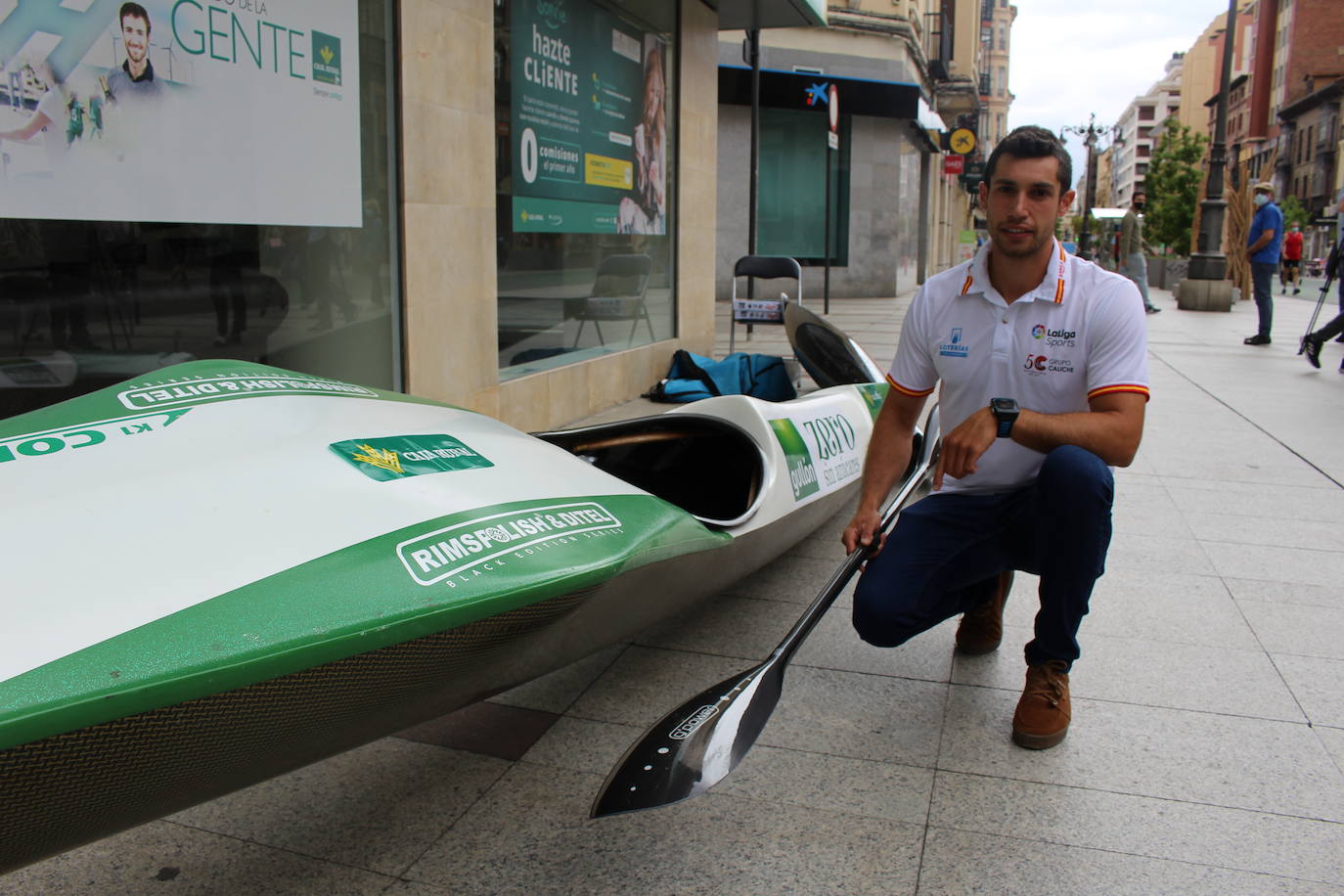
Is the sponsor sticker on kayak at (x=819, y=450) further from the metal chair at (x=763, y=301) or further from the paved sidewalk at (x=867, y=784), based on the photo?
the metal chair at (x=763, y=301)

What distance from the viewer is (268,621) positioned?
160 cm

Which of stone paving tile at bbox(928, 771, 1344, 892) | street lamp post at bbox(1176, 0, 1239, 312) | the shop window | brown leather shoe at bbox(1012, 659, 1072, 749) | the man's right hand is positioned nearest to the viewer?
stone paving tile at bbox(928, 771, 1344, 892)

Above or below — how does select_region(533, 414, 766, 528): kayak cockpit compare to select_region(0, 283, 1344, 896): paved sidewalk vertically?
above

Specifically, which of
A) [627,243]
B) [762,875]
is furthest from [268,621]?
[627,243]

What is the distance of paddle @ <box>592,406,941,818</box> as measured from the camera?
1.89 metres

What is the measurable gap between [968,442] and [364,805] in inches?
59.8

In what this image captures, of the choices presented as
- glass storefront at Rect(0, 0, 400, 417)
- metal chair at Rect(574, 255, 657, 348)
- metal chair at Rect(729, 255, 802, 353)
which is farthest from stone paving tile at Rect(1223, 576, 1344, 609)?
metal chair at Rect(729, 255, 802, 353)

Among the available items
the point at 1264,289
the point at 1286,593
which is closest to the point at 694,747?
the point at 1286,593

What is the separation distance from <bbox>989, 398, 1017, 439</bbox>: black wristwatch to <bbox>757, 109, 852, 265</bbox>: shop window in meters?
16.8

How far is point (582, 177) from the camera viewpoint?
22.6 ft

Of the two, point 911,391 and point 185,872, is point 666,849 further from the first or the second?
point 911,391

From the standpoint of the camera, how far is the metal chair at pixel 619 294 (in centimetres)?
734

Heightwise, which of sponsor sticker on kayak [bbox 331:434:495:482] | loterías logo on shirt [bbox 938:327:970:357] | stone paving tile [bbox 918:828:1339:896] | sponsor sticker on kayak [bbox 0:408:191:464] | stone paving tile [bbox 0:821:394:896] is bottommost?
stone paving tile [bbox 0:821:394:896]

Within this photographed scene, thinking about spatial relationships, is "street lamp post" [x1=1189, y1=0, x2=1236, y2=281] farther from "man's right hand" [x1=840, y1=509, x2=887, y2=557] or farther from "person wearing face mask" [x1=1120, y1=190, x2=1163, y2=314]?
"man's right hand" [x1=840, y1=509, x2=887, y2=557]
